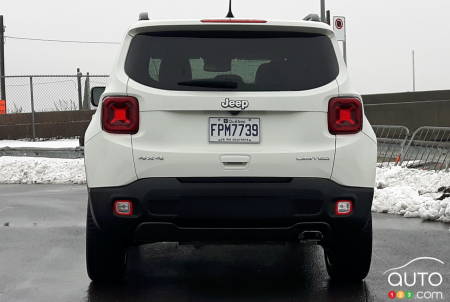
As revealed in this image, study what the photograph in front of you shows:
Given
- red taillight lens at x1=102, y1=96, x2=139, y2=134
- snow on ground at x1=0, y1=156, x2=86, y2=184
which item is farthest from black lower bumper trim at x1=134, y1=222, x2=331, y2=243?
snow on ground at x1=0, y1=156, x2=86, y2=184

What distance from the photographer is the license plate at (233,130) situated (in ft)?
15.3

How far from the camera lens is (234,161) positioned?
15.1ft

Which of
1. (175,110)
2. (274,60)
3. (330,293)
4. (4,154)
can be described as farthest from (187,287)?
(4,154)

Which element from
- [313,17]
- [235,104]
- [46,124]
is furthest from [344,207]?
[46,124]

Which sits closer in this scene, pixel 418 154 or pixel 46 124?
pixel 418 154

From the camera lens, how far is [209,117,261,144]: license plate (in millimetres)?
4648

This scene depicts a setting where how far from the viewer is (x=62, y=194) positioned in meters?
12.6

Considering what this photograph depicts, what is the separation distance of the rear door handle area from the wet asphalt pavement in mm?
978

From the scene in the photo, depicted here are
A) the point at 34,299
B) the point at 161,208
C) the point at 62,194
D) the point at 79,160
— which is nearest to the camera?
the point at 161,208

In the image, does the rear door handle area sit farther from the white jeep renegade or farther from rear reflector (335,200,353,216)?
rear reflector (335,200,353,216)

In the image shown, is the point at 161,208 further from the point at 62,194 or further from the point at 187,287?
the point at 62,194

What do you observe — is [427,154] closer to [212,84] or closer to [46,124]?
[212,84]

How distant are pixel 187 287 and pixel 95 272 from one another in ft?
2.20

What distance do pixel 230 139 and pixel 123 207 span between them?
0.80m
